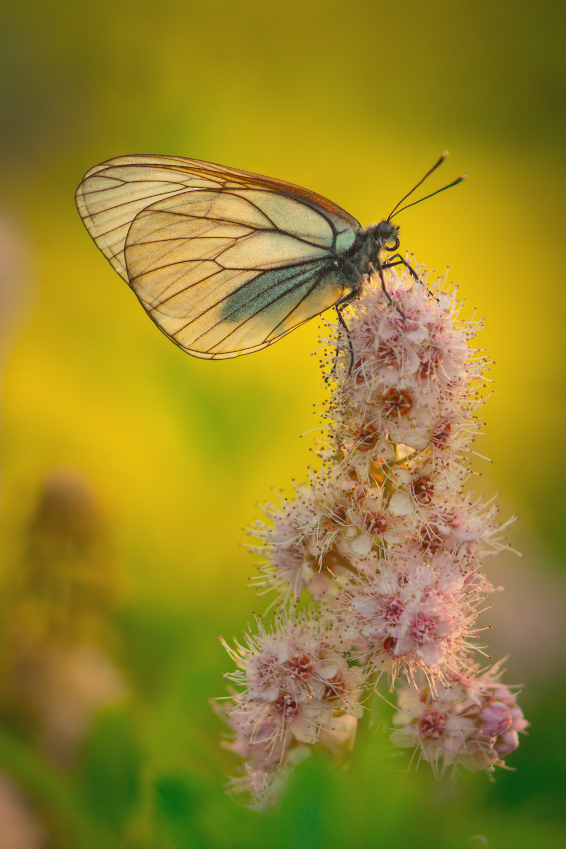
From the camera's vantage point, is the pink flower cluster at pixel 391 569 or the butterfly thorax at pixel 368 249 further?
the butterfly thorax at pixel 368 249

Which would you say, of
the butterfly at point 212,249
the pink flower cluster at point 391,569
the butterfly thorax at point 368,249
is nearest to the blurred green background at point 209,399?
the pink flower cluster at point 391,569

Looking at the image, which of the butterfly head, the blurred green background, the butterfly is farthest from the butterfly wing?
Answer: the blurred green background

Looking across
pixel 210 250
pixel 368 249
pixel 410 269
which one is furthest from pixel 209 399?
pixel 410 269

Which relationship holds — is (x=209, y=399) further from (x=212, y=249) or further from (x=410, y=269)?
(x=410, y=269)

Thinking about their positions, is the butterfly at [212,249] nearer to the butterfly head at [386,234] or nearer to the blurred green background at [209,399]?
the butterfly head at [386,234]

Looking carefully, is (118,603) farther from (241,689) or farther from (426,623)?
(426,623)

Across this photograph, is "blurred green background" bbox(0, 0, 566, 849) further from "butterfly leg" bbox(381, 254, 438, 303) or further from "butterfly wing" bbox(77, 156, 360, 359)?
"butterfly leg" bbox(381, 254, 438, 303)
